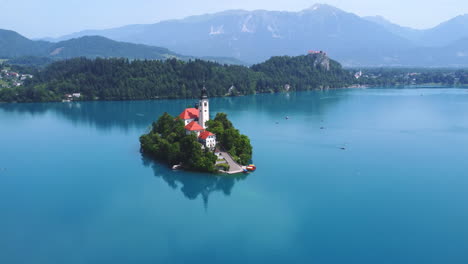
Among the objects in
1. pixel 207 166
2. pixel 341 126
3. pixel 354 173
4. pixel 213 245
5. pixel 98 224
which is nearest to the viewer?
pixel 213 245

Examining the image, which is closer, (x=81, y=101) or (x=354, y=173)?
(x=354, y=173)

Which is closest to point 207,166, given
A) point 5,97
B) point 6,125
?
point 6,125

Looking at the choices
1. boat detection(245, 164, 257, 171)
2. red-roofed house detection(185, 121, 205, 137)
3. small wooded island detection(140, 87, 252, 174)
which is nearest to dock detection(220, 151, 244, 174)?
small wooded island detection(140, 87, 252, 174)

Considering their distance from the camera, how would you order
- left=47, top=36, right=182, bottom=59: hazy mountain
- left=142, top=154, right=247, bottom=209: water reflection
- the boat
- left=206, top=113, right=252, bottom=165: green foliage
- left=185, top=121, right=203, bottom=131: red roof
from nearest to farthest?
left=142, top=154, right=247, bottom=209: water reflection
the boat
left=206, top=113, right=252, bottom=165: green foliage
left=185, top=121, right=203, bottom=131: red roof
left=47, top=36, right=182, bottom=59: hazy mountain

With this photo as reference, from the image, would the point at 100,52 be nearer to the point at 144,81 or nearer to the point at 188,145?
the point at 144,81

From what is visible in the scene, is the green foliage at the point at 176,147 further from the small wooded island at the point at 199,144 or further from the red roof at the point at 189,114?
the red roof at the point at 189,114

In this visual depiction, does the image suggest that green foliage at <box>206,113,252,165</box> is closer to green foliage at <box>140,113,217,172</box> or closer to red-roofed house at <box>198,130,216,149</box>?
red-roofed house at <box>198,130,216,149</box>

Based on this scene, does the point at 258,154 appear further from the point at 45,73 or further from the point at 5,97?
the point at 45,73
